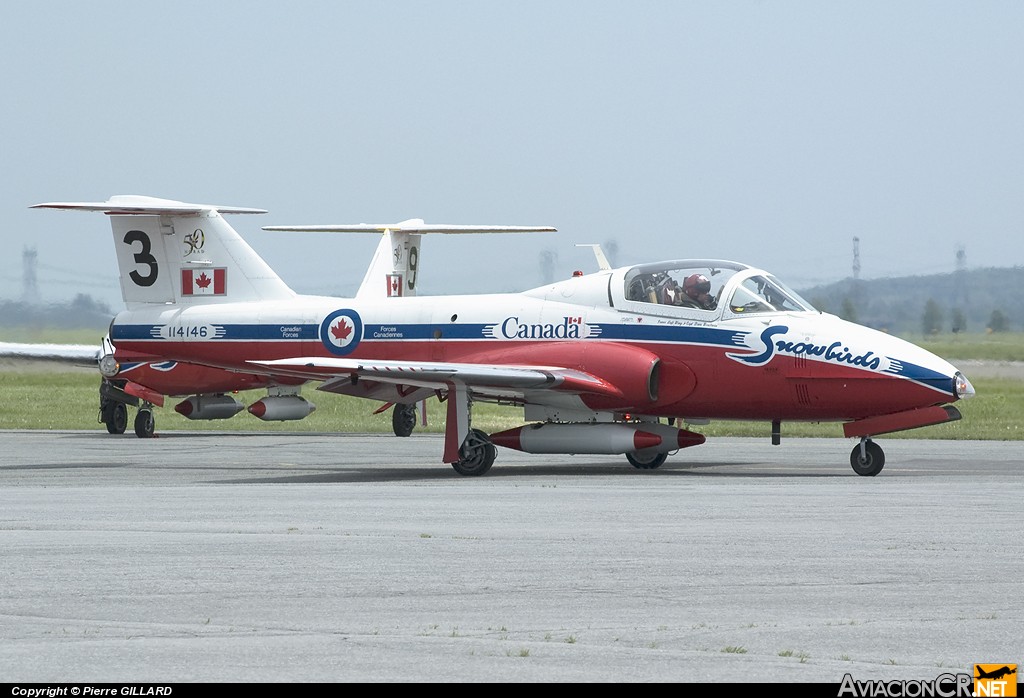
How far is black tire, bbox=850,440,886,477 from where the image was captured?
18.7m

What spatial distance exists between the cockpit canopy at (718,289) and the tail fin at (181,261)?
653cm

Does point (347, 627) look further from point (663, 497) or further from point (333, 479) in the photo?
point (333, 479)

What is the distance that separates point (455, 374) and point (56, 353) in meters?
17.6

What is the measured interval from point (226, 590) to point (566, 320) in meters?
12.0

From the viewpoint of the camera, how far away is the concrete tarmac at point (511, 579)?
22.5 ft

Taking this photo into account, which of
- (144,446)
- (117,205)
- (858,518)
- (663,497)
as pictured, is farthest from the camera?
(144,446)

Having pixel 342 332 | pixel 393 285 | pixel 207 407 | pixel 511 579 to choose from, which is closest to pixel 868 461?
pixel 342 332

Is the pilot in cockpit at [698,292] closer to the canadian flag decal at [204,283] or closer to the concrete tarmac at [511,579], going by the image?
the concrete tarmac at [511,579]

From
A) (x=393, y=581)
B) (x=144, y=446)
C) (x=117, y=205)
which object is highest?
(x=117, y=205)

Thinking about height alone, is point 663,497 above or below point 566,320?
below

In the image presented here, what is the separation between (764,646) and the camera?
286 inches

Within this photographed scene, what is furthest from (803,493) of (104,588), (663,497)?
(104,588)
